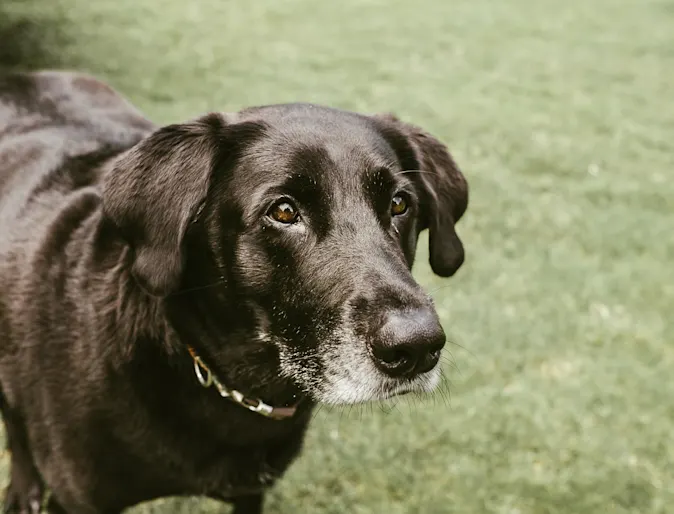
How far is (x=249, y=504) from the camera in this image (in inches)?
115

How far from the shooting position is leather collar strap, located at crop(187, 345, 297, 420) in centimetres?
228

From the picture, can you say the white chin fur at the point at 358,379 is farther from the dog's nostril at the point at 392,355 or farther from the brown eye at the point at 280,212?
the brown eye at the point at 280,212

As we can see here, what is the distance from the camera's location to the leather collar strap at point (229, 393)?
7.49ft

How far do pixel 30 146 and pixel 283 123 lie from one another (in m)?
1.25

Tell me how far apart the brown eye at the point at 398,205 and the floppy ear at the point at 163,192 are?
1.69ft

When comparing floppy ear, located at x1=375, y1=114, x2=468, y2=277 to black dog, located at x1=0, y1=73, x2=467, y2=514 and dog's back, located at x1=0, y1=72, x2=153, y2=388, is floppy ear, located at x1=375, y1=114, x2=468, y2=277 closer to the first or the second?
black dog, located at x1=0, y1=73, x2=467, y2=514

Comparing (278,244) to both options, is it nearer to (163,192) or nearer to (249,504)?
(163,192)

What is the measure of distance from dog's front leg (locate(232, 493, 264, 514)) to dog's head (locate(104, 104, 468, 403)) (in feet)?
2.58

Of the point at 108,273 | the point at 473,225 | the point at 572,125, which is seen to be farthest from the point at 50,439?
the point at 572,125

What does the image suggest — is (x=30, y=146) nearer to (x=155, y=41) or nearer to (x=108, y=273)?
(x=108, y=273)

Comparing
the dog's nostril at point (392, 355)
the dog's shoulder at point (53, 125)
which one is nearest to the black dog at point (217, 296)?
the dog's nostril at point (392, 355)

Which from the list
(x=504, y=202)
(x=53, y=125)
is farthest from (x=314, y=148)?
(x=504, y=202)

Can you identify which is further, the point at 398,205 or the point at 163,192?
the point at 398,205

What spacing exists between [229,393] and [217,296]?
32 centimetres
